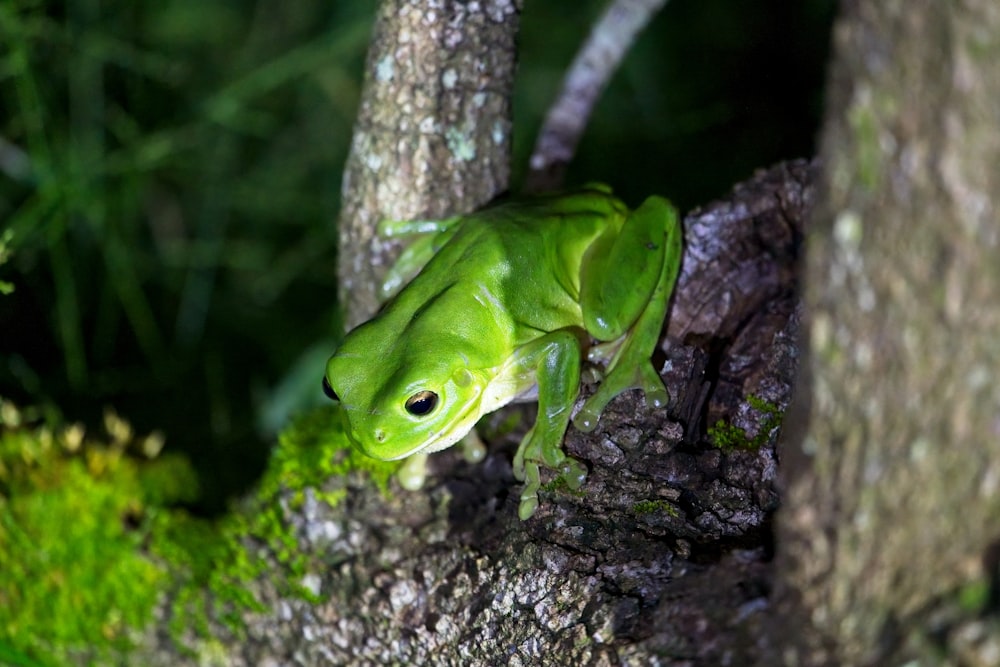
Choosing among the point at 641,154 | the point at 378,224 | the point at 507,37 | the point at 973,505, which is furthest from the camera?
the point at 641,154

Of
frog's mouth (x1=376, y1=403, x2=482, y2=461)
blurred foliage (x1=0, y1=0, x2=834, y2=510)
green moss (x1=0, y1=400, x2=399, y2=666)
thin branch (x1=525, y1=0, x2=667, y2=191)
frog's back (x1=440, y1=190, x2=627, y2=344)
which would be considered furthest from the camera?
blurred foliage (x1=0, y1=0, x2=834, y2=510)

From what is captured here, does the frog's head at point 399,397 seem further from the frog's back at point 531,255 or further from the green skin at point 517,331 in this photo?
the frog's back at point 531,255

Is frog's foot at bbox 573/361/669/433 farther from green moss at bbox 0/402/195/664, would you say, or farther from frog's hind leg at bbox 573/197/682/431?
green moss at bbox 0/402/195/664

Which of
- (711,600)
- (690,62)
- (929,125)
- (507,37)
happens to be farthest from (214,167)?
(929,125)

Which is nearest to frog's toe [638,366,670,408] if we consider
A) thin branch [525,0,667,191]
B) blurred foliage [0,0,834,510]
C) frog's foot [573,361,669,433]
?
frog's foot [573,361,669,433]

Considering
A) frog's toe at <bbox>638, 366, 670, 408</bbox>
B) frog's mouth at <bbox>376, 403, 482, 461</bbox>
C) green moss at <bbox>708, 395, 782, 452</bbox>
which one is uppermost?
green moss at <bbox>708, 395, 782, 452</bbox>

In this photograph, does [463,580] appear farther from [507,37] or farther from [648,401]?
[507,37]

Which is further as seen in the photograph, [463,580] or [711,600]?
[463,580]
